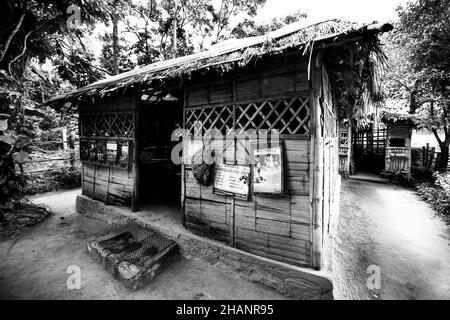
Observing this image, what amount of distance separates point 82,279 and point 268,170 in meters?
4.21

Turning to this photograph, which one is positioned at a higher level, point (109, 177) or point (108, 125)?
point (108, 125)

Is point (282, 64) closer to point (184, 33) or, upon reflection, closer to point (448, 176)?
point (448, 176)

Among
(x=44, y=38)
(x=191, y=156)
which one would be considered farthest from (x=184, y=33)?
(x=191, y=156)

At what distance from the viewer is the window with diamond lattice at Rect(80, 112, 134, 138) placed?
656 centimetres

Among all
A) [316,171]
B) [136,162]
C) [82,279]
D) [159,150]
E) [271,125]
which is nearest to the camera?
[316,171]

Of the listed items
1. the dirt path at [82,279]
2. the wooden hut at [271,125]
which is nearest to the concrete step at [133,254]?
the dirt path at [82,279]

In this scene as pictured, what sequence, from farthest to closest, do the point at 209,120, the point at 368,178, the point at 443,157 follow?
the point at 368,178, the point at 443,157, the point at 209,120

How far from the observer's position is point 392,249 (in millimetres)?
5762

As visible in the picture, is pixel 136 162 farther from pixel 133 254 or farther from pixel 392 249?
pixel 392 249

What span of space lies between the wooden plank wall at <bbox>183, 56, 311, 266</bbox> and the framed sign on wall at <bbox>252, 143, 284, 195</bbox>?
0.41 ft

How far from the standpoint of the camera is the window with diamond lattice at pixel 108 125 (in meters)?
6.56

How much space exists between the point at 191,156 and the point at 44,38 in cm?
710

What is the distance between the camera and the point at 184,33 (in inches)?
741

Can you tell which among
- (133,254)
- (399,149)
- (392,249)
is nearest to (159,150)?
(133,254)
